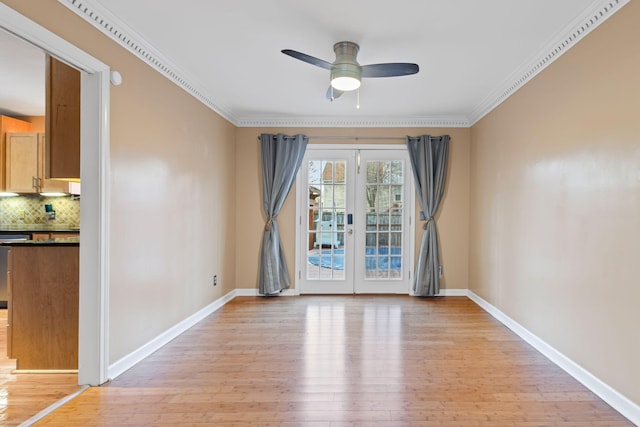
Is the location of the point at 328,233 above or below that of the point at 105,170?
below

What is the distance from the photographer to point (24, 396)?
2379 millimetres

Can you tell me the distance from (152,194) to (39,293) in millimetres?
1075

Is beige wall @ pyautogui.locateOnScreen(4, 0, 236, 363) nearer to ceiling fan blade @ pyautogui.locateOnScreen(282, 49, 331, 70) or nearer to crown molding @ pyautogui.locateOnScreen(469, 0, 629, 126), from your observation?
ceiling fan blade @ pyautogui.locateOnScreen(282, 49, 331, 70)

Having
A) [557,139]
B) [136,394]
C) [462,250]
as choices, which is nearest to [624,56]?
[557,139]

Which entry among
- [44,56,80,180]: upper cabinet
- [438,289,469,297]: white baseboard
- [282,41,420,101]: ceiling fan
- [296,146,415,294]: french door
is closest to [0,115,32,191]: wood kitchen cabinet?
[44,56,80,180]: upper cabinet

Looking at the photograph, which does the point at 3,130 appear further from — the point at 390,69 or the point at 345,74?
the point at 390,69

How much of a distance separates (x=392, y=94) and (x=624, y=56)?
2230 millimetres

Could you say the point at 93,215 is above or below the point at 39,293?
above

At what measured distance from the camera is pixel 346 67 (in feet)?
9.11

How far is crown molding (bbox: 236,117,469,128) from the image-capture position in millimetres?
5160

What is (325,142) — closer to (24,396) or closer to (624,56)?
(624,56)

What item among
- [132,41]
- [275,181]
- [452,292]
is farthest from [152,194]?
[452,292]

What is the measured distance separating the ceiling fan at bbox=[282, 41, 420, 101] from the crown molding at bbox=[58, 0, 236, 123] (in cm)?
132

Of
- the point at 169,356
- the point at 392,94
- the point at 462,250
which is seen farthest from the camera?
the point at 462,250
